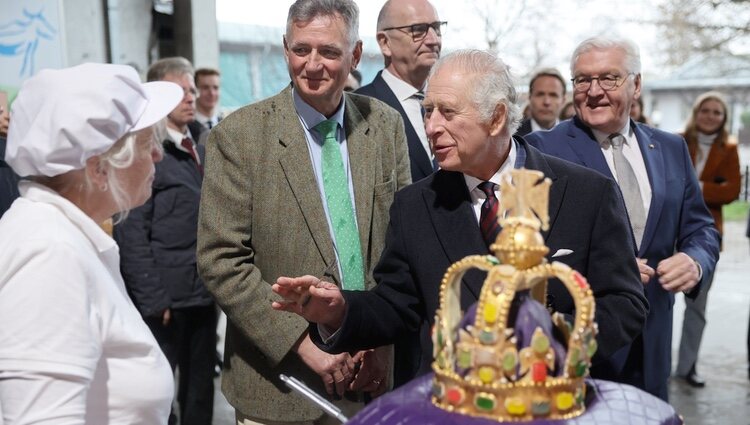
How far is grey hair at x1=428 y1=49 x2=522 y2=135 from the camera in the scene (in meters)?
2.09

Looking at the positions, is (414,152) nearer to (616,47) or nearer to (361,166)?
(361,166)

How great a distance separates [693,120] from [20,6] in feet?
16.7

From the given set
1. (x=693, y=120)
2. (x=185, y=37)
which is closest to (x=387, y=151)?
(x=693, y=120)

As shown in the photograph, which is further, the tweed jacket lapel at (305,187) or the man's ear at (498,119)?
the tweed jacket lapel at (305,187)

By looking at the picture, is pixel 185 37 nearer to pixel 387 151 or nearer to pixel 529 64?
pixel 387 151

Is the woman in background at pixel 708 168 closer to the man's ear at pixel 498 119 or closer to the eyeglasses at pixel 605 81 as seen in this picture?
the eyeglasses at pixel 605 81

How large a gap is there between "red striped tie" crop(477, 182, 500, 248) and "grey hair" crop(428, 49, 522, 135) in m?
0.17

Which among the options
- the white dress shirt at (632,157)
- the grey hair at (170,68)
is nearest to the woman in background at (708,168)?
the white dress shirt at (632,157)

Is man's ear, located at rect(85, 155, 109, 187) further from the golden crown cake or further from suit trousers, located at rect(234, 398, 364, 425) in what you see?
suit trousers, located at rect(234, 398, 364, 425)

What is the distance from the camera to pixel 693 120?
6469 mm

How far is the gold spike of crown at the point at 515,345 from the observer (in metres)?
1.39

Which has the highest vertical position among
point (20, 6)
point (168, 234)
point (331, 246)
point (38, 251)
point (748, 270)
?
point (20, 6)

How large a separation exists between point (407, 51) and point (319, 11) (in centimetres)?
101

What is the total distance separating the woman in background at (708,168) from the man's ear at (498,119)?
4.37 m
